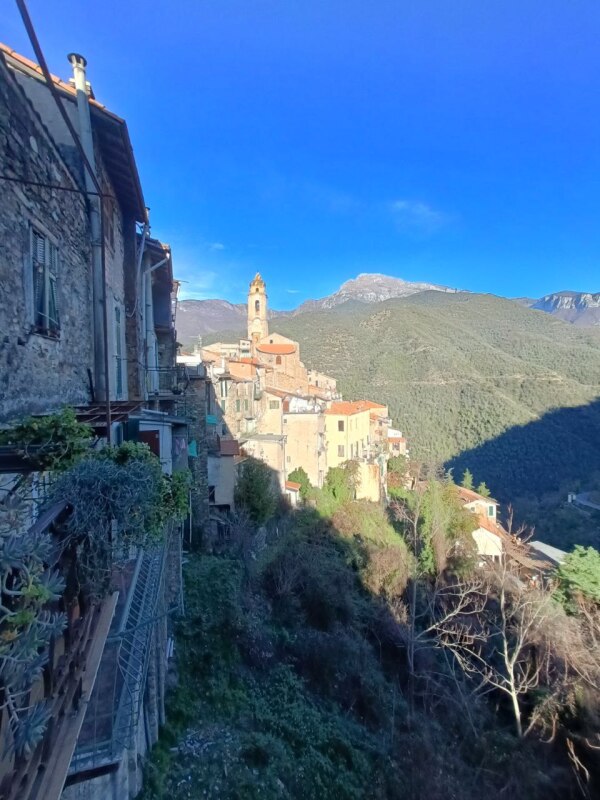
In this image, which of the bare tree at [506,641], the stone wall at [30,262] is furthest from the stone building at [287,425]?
the bare tree at [506,641]

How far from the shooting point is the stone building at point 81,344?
2805 mm

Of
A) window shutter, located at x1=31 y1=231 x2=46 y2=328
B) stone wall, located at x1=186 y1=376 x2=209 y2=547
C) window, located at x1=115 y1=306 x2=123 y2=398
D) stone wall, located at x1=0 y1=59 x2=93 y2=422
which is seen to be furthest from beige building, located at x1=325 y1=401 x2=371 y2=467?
window shutter, located at x1=31 y1=231 x2=46 y2=328

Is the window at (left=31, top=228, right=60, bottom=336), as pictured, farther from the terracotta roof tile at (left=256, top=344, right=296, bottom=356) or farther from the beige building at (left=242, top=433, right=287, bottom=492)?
the terracotta roof tile at (left=256, top=344, right=296, bottom=356)

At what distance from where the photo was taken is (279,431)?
26.2 metres

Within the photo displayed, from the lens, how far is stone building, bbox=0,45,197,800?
280 centimetres

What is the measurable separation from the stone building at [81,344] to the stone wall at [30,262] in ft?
0.06

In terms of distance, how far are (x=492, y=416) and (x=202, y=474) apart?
2283 inches

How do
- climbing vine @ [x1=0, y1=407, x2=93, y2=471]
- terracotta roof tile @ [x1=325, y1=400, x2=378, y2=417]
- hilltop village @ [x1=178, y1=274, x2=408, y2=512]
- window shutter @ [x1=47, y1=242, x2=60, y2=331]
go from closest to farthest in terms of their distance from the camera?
climbing vine @ [x1=0, y1=407, x2=93, y2=471], window shutter @ [x1=47, y1=242, x2=60, y2=331], hilltop village @ [x1=178, y1=274, x2=408, y2=512], terracotta roof tile @ [x1=325, y1=400, x2=378, y2=417]

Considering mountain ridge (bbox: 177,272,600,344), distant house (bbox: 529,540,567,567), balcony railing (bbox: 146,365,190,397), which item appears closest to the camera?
balcony railing (bbox: 146,365,190,397)

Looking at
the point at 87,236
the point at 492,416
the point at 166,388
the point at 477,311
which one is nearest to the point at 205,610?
the point at 166,388

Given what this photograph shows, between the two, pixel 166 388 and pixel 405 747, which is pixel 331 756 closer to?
pixel 405 747

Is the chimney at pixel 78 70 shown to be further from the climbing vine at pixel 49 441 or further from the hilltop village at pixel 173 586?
the climbing vine at pixel 49 441

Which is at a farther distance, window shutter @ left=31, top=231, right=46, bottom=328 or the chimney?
the chimney

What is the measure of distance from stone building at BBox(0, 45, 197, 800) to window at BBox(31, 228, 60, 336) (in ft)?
0.04
